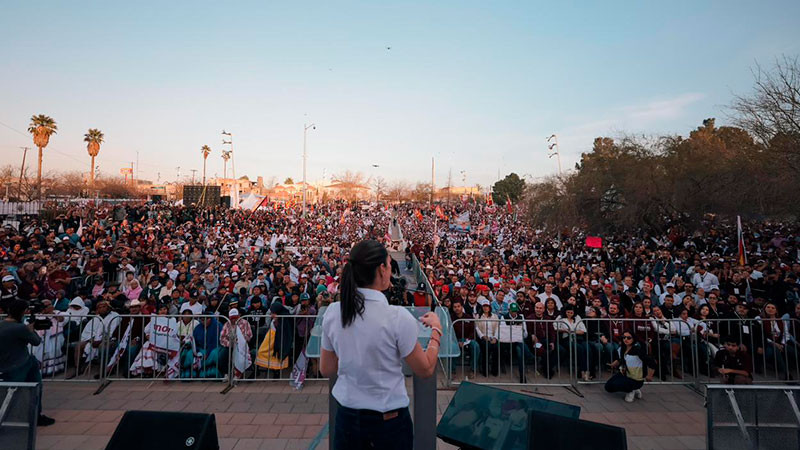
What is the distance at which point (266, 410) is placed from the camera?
5254mm

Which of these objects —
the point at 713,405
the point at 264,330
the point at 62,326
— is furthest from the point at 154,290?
the point at 713,405

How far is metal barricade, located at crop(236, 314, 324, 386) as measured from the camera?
638cm

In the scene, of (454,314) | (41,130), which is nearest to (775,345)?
(454,314)

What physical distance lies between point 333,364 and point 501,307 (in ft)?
25.3

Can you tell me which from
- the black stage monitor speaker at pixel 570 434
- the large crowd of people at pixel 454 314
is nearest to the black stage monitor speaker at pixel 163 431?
the black stage monitor speaker at pixel 570 434

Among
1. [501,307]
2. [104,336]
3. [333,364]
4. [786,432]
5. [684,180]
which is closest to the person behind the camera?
[333,364]

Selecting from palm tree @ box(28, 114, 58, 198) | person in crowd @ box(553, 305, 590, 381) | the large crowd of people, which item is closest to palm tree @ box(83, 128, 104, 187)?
palm tree @ box(28, 114, 58, 198)

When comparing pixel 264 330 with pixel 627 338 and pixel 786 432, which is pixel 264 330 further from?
pixel 786 432

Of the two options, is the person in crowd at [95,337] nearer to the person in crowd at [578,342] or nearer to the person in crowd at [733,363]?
the person in crowd at [578,342]

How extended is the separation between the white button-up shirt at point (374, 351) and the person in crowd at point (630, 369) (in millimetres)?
5094

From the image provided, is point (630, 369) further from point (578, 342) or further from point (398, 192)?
point (398, 192)

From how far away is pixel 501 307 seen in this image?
9.30 m

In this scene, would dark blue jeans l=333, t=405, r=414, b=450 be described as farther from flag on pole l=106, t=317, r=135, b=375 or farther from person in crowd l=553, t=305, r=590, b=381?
flag on pole l=106, t=317, r=135, b=375

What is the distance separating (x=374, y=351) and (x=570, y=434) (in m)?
1.60
